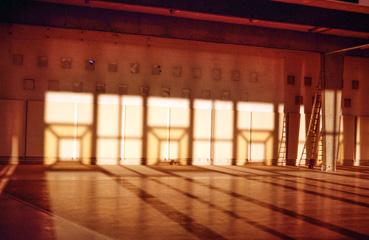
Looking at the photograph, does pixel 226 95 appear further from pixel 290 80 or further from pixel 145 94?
pixel 145 94

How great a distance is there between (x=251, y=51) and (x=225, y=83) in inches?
79.6

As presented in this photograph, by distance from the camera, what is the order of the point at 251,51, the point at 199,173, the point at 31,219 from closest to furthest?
the point at 31,219, the point at 199,173, the point at 251,51

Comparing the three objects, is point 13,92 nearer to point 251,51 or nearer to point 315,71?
point 251,51

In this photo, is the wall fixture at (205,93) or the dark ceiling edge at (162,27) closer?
the dark ceiling edge at (162,27)

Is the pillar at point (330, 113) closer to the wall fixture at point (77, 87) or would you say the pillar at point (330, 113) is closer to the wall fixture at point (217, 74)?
the wall fixture at point (217, 74)

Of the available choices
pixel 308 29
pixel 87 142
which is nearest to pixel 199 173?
pixel 87 142

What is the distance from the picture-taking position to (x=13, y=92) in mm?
18438

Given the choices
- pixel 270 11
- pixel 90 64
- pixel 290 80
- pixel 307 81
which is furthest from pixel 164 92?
pixel 307 81

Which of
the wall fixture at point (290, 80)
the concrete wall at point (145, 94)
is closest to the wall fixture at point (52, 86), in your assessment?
the concrete wall at point (145, 94)

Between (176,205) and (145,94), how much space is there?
10.5 m

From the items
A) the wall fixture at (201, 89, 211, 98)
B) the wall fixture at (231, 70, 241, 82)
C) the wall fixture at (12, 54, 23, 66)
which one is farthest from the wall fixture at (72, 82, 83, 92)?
the wall fixture at (231, 70, 241, 82)

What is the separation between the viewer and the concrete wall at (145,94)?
18.6 metres

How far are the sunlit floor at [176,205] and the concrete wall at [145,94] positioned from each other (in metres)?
2.74

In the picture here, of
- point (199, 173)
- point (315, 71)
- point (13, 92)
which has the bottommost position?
point (199, 173)
